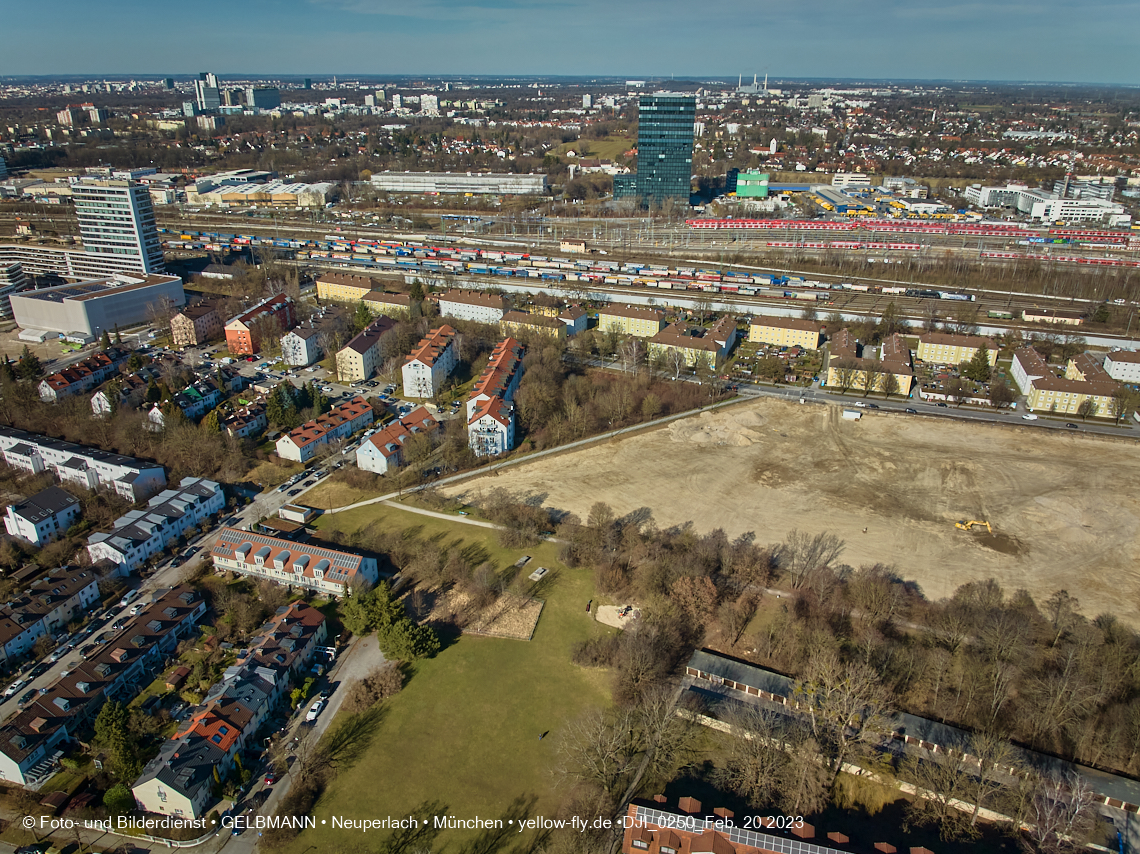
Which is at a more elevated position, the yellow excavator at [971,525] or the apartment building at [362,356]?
the apartment building at [362,356]

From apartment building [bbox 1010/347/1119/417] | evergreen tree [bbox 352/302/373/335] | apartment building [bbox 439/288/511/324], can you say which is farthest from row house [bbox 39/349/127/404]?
apartment building [bbox 1010/347/1119/417]

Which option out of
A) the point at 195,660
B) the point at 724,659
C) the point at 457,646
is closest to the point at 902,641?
the point at 724,659

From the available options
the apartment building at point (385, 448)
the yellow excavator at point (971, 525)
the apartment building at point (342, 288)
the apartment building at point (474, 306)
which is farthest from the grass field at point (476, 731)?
the apartment building at point (342, 288)

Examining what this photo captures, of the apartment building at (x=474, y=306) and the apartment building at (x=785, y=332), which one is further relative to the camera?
the apartment building at (x=474, y=306)

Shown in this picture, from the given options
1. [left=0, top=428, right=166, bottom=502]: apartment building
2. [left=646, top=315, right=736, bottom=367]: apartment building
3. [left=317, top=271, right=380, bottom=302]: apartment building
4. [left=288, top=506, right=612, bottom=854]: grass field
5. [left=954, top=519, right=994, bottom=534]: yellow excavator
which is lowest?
[left=288, top=506, right=612, bottom=854]: grass field

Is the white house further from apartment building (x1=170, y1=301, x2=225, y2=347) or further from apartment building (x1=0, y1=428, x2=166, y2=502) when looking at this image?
apartment building (x1=0, y1=428, x2=166, y2=502)

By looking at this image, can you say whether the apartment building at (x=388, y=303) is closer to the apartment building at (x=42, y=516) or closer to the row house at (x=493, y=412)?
the row house at (x=493, y=412)
